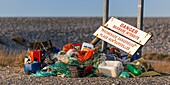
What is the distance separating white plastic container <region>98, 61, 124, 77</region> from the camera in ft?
47.0

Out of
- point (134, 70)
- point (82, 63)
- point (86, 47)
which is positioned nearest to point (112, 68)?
point (134, 70)

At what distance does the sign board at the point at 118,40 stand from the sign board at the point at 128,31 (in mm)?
127

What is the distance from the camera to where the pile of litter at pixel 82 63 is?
14422mm

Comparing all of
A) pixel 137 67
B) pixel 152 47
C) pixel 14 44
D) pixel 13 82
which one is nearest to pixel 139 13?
pixel 137 67

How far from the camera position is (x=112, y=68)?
1430 cm

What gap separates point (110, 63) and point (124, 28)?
5.89ft

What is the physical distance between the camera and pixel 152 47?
51.8m

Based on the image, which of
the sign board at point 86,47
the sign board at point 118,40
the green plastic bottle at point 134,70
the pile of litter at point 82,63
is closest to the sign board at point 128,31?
the sign board at point 118,40

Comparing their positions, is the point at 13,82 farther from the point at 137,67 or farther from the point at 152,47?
the point at 152,47

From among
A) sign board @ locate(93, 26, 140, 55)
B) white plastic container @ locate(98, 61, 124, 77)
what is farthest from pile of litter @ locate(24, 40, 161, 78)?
sign board @ locate(93, 26, 140, 55)

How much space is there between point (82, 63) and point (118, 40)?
1979 mm

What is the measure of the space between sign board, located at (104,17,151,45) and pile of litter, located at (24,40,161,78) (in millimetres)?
638

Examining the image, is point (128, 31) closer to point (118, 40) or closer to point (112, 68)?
point (118, 40)

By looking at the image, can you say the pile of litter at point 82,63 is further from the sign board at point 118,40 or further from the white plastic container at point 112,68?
the sign board at point 118,40
